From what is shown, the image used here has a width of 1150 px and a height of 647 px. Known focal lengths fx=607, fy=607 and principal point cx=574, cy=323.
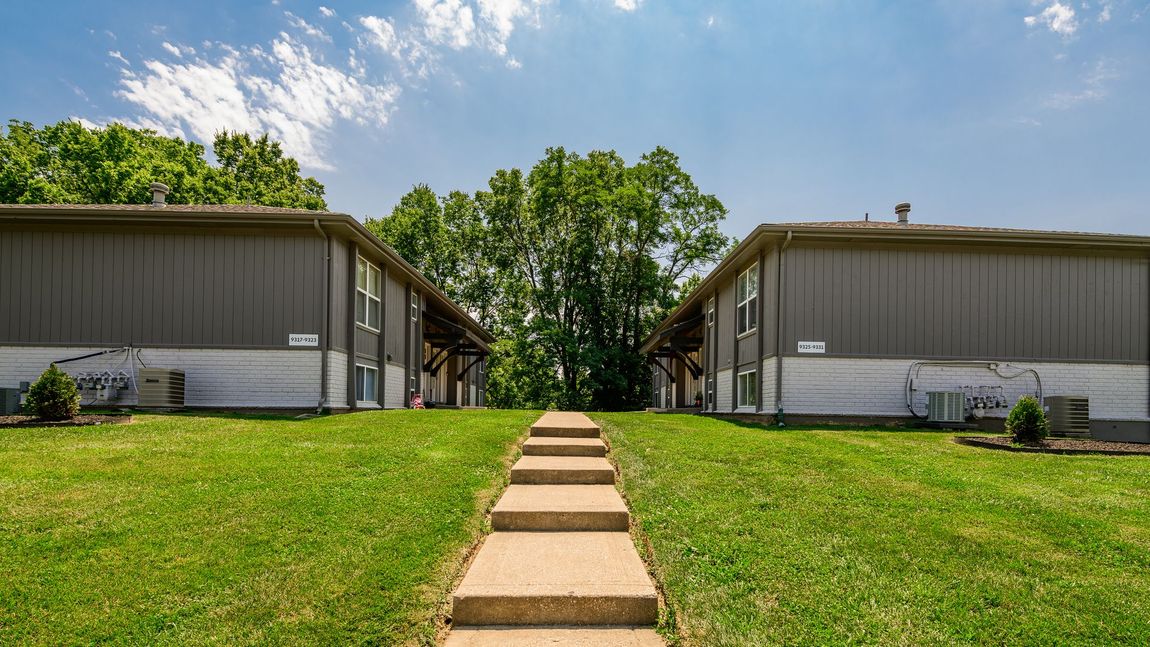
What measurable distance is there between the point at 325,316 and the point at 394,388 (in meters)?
4.28

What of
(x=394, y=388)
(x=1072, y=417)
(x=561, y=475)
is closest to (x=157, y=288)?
(x=394, y=388)

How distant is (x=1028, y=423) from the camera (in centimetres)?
834

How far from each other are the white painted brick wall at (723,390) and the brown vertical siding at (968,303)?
3953 millimetres

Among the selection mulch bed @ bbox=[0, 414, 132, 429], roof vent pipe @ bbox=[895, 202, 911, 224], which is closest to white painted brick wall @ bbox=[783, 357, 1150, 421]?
roof vent pipe @ bbox=[895, 202, 911, 224]

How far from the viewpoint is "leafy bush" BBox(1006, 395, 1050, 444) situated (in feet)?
27.3

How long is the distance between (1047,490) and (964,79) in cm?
1025

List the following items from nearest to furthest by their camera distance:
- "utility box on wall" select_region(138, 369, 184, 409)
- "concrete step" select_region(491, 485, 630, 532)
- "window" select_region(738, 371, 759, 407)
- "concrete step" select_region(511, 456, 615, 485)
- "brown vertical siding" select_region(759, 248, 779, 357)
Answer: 1. "concrete step" select_region(491, 485, 630, 532)
2. "concrete step" select_region(511, 456, 615, 485)
3. "utility box on wall" select_region(138, 369, 184, 409)
4. "brown vertical siding" select_region(759, 248, 779, 357)
5. "window" select_region(738, 371, 759, 407)

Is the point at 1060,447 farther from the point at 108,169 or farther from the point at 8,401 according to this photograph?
the point at 108,169

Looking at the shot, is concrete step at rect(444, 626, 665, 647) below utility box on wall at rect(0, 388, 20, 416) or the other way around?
below

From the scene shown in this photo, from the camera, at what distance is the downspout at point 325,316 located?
37.8 ft

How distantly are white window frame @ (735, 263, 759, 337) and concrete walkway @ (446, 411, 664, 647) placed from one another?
30.3 ft

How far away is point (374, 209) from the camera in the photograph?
125 feet

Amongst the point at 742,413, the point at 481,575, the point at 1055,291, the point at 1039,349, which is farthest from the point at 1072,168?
the point at 481,575

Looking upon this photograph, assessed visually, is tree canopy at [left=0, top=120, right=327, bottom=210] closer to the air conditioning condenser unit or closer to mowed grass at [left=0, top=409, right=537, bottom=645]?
mowed grass at [left=0, top=409, right=537, bottom=645]
